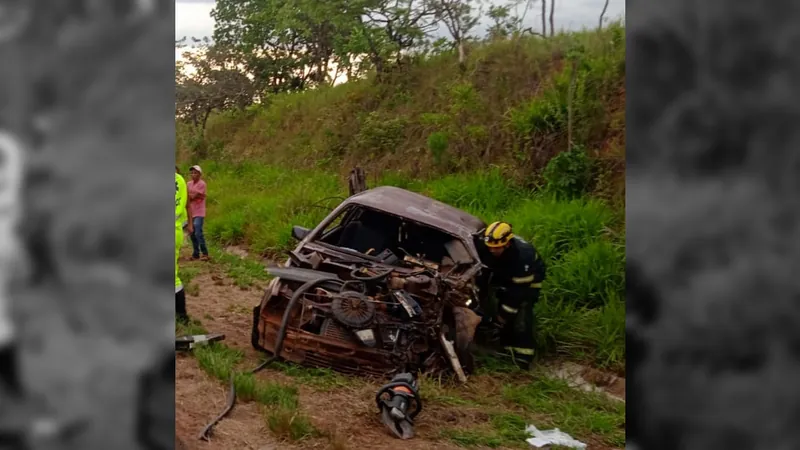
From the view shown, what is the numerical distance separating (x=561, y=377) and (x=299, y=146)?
1013 cm

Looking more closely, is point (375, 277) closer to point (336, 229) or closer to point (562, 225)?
point (336, 229)

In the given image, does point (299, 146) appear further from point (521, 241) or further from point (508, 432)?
point (508, 432)

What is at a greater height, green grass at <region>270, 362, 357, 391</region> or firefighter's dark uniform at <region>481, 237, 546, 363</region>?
firefighter's dark uniform at <region>481, 237, 546, 363</region>

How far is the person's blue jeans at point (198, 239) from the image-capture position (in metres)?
7.96

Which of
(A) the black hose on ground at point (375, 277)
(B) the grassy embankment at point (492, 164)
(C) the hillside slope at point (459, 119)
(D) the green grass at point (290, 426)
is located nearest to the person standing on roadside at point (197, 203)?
(B) the grassy embankment at point (492, 164)

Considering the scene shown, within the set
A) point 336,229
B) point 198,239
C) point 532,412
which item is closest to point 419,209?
point 336,229

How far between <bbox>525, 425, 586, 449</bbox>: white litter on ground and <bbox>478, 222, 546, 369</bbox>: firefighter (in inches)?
36.6

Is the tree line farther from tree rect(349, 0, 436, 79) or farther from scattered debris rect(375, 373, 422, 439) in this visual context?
scattered debris rect(375, 373, 422, 439)

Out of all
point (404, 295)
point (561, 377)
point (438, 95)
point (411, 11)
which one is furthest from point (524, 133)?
point (404, 295)

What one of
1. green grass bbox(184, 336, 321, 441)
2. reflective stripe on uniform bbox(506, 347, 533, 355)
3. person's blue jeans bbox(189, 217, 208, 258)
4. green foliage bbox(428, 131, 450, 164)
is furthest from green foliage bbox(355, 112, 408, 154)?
green grass bbox(184, 336, 321, 441)

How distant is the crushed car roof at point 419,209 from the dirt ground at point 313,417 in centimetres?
130

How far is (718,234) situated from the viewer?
159cm

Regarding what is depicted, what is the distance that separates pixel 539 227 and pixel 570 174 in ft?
5.39

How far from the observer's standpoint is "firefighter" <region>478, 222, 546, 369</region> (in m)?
4.75
